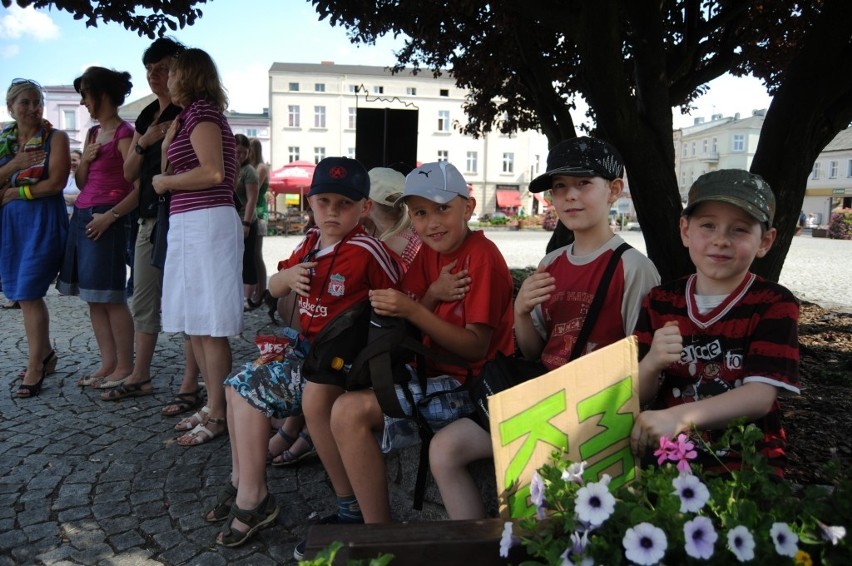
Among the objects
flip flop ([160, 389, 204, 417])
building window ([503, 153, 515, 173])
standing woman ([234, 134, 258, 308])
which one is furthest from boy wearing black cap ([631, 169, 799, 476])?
building window ([503, 153, 515, 173])

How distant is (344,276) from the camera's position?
280cm

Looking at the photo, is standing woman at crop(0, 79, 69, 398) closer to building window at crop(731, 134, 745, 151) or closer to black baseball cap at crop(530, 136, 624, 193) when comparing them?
black baseball cap at crop(530, 136, 624, 193)

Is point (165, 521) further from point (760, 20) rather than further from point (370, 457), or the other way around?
point (760, 20)

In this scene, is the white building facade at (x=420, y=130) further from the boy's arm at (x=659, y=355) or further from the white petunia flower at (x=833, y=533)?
the white petunia flower at (x=833, y=533)

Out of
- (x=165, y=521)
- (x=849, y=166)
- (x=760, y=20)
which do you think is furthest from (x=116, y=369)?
(x=849, y=166)

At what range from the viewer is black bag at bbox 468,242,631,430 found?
80.8 inches

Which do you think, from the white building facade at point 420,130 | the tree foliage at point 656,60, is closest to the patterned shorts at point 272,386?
the tree foliage at point 656,60

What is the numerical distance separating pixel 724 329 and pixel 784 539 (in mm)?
976

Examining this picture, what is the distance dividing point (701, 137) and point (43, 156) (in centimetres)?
9269

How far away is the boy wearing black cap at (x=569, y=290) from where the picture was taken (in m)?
2.18

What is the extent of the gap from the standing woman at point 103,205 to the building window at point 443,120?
5356cm

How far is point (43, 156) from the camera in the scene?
477 cm

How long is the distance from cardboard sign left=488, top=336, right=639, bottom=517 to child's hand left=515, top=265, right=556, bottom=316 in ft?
1.98

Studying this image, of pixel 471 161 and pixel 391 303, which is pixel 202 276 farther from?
pixel 471 161
